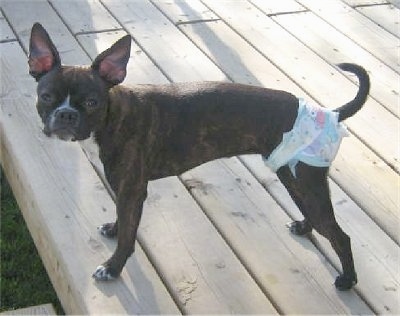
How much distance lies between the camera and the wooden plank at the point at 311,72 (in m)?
3.95

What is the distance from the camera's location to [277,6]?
5.32 metres

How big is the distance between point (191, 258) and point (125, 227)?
1.21ft

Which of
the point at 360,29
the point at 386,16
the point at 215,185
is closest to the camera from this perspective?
the point at 215,185

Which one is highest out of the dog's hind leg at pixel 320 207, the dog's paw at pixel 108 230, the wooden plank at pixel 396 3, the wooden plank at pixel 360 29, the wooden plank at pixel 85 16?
the dog's hind leg at pixel 320 207

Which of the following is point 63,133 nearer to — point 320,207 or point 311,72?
point 320,207

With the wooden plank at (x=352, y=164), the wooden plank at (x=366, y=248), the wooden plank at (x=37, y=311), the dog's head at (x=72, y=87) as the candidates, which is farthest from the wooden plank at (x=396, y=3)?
the wooden plank at (x=37, y=311)

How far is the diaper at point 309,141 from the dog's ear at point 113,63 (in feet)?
2.27

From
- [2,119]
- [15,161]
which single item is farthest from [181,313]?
[2,119]

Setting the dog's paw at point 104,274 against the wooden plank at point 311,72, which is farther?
the wooden plank at point 311,72

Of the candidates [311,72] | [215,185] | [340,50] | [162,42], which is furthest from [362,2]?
[215,185]

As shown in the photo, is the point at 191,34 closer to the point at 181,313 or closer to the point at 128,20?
the point at 128,20

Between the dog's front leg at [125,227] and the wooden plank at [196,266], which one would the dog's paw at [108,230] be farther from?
the dog's front leg at [125,227]

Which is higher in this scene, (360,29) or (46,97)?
(46,97)

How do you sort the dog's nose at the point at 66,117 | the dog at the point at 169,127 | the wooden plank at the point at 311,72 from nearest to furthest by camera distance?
the dog's nose at the point at 66,117, the dog at the point at 169,127, the wooden plank at the point at 311,72
